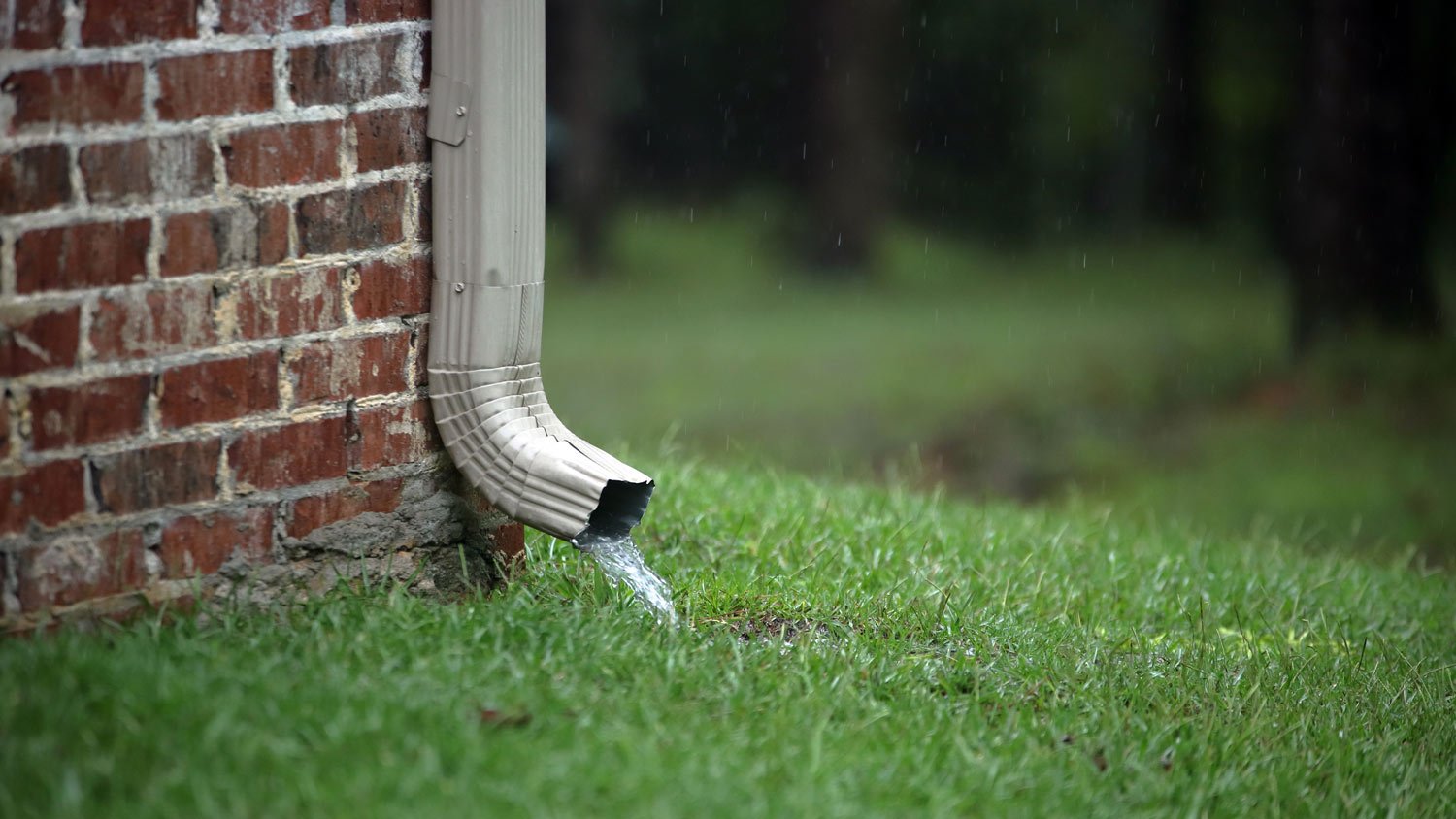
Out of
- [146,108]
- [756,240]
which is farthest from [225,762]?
[756,240]

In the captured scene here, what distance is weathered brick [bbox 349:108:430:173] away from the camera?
3189 mm

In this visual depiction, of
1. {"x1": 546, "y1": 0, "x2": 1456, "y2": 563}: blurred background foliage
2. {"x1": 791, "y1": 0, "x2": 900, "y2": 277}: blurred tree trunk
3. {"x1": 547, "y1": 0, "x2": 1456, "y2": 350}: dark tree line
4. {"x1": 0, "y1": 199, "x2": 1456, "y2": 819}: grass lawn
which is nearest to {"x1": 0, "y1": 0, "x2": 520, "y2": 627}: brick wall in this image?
{"x1": 0, "y1": 199, "x2": 1456, "y2": 819}: grass lawn

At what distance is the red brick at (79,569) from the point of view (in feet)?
9.15

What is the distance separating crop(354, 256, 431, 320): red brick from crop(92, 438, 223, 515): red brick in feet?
1.52

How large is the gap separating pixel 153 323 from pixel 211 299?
0.43ft

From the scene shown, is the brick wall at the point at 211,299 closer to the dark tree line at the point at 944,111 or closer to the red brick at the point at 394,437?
the red brick at the point at 394,437

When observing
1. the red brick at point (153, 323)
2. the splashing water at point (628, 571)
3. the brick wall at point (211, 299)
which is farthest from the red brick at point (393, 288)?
the splashing water at point (628, 571)

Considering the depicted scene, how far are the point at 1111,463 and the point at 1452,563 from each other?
326 cm

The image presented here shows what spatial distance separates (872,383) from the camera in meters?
12.6

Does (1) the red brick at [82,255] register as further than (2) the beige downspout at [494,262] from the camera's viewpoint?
No

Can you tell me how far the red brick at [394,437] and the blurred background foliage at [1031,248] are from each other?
2959 mm

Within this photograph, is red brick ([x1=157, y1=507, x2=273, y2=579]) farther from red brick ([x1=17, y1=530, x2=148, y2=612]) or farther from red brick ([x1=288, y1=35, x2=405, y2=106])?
red brick ([x1=288, y1=35, x2=405, y2=106])

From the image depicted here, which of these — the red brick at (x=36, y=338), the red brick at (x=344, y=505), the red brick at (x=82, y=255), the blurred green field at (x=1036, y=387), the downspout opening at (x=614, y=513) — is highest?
the red brick at (x=82, y=255)

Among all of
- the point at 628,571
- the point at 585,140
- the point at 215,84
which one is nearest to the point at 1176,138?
the point at 585,140
